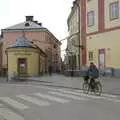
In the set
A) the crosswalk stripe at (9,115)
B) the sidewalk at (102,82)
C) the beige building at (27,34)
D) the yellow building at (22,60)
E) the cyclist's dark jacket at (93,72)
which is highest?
the beige building at (27,34)

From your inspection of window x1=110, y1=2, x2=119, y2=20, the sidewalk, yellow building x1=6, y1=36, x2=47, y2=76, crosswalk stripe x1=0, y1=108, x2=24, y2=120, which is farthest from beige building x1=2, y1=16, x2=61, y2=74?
crosswalk stripe x1=0, y1=108, x2=24, y2=120

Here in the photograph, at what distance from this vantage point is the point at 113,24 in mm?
45594

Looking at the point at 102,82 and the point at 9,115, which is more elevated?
the point at 102,82

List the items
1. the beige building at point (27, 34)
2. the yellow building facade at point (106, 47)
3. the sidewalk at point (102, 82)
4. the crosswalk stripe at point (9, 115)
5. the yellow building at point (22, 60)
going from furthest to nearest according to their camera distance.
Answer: the beige building at point (27, 34) → the yellow building at point (22, 60) → the yellow building facade at point (106, 47) → the sidewalk at point (102, 82) → the crosswalk stripe at point (9, 115)

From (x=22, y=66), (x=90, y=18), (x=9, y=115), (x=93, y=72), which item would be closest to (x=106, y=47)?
(x=90, y=18)

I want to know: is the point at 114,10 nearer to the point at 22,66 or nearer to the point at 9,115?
the point at 22,66

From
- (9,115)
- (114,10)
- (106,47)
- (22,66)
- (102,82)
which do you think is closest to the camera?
(9,115)

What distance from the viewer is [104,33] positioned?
47.2 m

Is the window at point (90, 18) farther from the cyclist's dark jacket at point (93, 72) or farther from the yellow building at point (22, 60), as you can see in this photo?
the cyclist's dark jacket at point (93, 72)

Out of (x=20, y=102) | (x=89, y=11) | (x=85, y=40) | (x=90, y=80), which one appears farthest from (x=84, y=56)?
(x=20, y=102)

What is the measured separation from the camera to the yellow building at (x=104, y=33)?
45.0m

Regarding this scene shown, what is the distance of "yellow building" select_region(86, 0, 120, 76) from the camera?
4497cm

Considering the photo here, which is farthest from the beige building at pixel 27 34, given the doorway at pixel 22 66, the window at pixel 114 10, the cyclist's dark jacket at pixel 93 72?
the cyclist's dark jacket at pixel 93 72

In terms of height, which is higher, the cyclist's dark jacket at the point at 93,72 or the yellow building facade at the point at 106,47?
the yellow building facade at the point at 106,47
